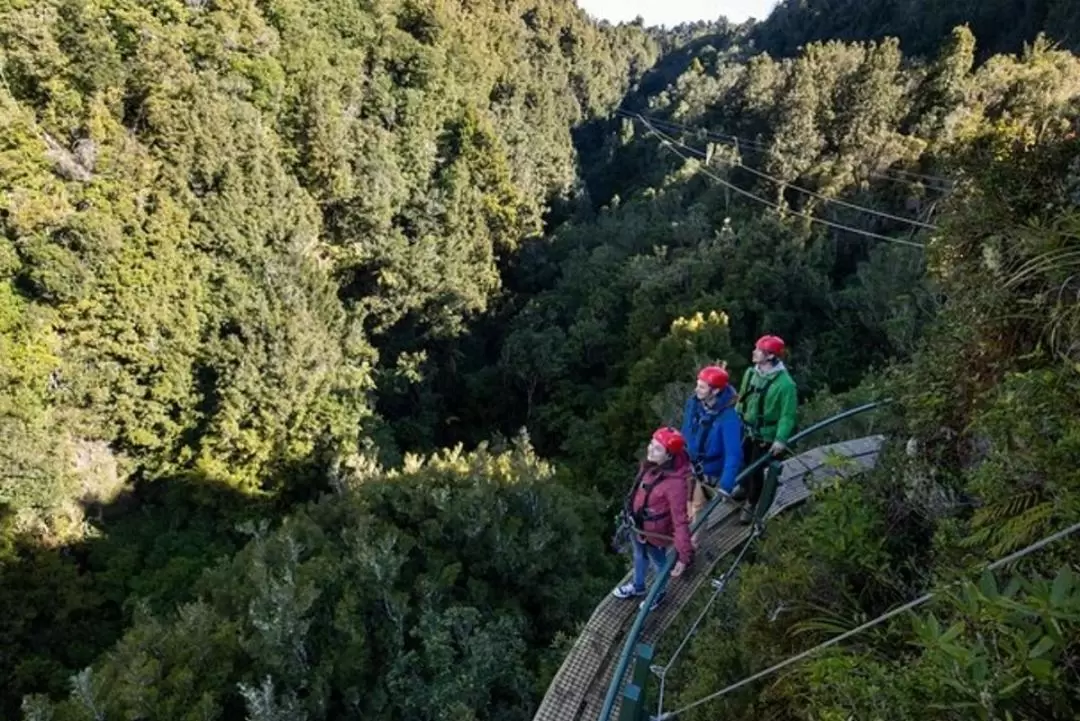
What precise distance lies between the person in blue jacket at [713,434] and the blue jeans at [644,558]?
1.51ft

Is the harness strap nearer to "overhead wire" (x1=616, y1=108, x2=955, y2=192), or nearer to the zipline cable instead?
"overhead wire" (x1=616, y1=108, x2=955, y2=192)

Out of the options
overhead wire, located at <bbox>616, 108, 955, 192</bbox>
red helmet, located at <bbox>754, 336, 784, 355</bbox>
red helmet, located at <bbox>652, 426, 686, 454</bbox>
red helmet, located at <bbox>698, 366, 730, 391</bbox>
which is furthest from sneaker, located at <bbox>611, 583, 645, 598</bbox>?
overhead wire, located at <bbox>616, 108, 955, 192</bbox>

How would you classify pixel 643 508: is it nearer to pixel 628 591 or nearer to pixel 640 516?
pixel 640 516

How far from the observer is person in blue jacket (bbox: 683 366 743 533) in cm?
559

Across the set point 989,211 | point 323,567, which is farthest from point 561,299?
point 989,211

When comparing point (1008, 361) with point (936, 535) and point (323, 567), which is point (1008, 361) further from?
point (323, 567)

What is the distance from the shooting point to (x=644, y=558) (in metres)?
5.73

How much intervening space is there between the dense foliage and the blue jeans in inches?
29.2

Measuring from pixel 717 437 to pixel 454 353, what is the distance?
90.3ft

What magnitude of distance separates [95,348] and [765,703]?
20539mm

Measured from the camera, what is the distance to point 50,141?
19109 millimetres

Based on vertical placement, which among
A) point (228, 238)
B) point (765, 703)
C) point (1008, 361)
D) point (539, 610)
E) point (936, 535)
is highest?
point (228, 238)

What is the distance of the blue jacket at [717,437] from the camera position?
5.63 m

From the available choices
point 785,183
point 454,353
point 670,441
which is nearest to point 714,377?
point 670,441
